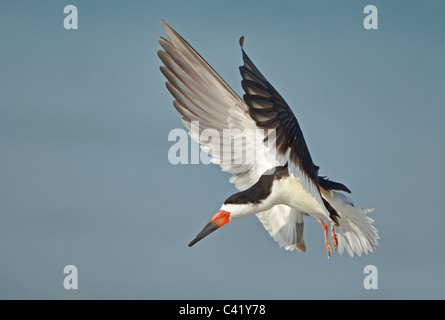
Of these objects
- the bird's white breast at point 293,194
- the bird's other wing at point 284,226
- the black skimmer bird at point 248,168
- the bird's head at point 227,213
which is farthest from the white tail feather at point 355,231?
the bird's head at point 227,213

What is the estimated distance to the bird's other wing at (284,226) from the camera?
8.73 metres

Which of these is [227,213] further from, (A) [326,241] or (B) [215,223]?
(A) [326,241]

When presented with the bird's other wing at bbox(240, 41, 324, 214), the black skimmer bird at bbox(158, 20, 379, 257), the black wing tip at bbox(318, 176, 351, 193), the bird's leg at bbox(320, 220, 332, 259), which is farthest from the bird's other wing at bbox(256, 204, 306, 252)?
the bird's other wing at bbox(240, 41, 324, 214)

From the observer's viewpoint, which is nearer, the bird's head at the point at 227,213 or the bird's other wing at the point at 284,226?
the bird's head at the point at 227,213

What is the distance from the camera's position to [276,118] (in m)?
6.36

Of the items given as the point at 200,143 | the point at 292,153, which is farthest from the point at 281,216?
the point at 292,153

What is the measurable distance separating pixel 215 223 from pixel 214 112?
125 cm

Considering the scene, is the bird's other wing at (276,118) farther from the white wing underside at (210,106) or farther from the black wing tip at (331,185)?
the black wing tip at (331,185)

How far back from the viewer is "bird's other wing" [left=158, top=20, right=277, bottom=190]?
7617 mm

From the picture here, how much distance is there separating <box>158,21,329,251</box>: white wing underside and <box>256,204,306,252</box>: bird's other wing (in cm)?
77

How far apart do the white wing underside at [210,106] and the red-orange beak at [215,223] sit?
0.75 metres

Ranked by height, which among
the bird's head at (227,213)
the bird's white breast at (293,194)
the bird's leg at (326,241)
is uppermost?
the bird's white breast at (293,194)

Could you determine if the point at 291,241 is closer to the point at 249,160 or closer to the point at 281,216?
the point at 281,216

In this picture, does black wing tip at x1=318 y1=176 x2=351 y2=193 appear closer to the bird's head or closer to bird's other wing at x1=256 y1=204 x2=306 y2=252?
bird's other wing at x1=256 y1=204 x2=306 y2=252
